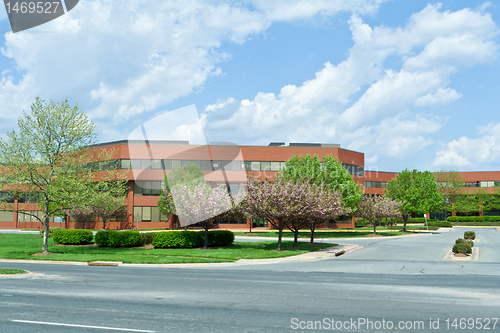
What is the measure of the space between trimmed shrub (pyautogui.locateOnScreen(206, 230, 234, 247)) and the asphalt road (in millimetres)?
11728

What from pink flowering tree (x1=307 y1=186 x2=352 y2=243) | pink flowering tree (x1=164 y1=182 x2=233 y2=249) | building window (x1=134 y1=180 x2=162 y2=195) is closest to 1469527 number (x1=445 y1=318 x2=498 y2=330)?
pink flowering tree (x1=307 y1=186 x2=352 y2=243)

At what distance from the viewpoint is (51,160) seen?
2469cm

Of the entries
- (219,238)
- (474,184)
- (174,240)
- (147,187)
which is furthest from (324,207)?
(474,184)

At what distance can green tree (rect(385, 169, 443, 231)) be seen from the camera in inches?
2009

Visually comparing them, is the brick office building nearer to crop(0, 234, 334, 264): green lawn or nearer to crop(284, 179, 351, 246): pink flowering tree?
crop(284, 179, 351, 246): pink flowering tree

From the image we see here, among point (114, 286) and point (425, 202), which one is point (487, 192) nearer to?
point (425, 202)

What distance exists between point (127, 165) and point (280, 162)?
906 inches

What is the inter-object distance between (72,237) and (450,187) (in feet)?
264

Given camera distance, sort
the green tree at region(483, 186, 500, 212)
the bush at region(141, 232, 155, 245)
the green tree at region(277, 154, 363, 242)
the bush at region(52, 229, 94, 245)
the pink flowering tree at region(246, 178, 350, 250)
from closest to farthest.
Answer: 1. the pink flowering tree at region(246, 178, 350, 250)
2. the bush at region(141, 232, 155, 245)
3. the bush at region(52, 229, 94, 245)
4. the green tree at region(277, 154, 363, 242)
5. the green tree at region(483, 186, 500, 212)

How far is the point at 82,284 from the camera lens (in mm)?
12812

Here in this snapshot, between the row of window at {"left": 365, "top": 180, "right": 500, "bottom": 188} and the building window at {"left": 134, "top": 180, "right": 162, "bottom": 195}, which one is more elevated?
the row of window at {"left": 365, "top": 180, "right": 500, "bottom": 188}

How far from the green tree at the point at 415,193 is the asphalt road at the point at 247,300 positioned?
3602cm

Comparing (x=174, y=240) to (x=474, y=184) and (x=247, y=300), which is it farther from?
(x=474, y=184)

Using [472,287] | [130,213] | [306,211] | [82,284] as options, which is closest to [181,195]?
[306,211]
